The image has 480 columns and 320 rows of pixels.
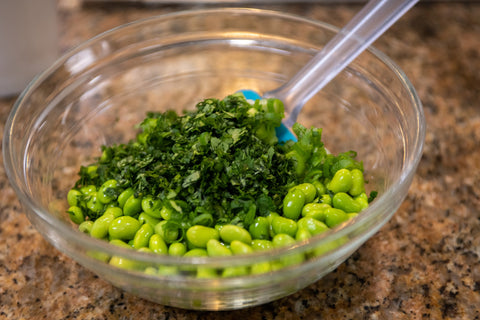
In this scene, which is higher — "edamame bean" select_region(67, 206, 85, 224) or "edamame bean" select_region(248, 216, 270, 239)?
"edamame bean" select_region(248, 216, 270, 239)

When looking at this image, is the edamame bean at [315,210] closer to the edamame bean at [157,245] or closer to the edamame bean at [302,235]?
the edamame bean at [302,235]

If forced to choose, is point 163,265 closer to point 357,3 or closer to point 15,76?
point 15,76

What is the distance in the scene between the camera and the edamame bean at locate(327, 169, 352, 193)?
134cm

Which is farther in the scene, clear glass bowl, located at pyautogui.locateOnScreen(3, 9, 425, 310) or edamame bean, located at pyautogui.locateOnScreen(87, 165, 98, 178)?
edamame bean, located at pyautogui.locateOnScreen(87, 165, 98, 178)

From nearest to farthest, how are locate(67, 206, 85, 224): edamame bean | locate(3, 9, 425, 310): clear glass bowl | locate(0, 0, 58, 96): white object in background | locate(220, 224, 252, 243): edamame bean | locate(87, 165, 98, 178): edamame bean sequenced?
locate(3, 9, 425, 310): clear glass bowl < locate(220, 224, 252, 243): edamame bean < locate(67, 206, 85, 224): edamame bean < locate(87, 165, 98, 178): edamame bean < locate(0, 0, 58, 96): white object in background

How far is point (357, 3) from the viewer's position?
8.66ft

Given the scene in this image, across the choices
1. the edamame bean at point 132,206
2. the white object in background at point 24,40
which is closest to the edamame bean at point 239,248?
the edamame bean at point 132,206

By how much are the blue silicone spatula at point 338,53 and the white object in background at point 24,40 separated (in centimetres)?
97

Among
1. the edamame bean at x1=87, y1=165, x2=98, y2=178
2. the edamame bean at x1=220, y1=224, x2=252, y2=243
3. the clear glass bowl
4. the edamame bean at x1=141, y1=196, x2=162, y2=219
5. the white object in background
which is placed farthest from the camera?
the white object in background

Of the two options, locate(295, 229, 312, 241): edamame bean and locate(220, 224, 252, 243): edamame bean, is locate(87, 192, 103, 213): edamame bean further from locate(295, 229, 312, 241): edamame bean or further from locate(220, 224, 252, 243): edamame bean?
locate(295, 229, 312, 241): edamame bean

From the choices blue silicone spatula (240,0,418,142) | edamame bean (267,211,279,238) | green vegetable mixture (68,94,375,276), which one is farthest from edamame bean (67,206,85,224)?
blue silicone spatula (240,0,418,142)

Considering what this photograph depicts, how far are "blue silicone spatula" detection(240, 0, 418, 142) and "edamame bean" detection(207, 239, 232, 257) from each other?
0.54m

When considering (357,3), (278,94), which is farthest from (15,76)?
(357,3)

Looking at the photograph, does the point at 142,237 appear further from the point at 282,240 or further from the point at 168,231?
the point at 282,240
